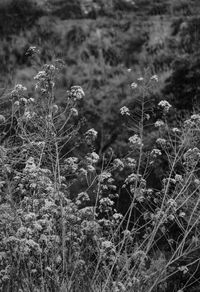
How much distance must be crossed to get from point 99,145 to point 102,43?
9306mm

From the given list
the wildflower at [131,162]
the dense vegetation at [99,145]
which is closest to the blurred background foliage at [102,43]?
the dense vegetation at [99,145]

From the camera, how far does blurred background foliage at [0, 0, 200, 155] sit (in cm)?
2530

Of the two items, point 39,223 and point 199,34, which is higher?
point 39,223

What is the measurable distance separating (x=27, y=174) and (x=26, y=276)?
116cm

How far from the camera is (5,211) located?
255 inches

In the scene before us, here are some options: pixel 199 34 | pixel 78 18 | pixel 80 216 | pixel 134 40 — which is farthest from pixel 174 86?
pixel 80 216

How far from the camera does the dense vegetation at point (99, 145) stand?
6332 mm

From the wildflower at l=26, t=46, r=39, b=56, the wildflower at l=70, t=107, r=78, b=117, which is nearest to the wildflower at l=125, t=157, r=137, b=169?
the wildflower at l=70, t=107, r=78, b=117

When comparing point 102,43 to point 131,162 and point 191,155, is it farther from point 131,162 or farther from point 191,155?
point 191,155

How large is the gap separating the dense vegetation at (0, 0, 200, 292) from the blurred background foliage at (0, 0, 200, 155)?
0.08 m

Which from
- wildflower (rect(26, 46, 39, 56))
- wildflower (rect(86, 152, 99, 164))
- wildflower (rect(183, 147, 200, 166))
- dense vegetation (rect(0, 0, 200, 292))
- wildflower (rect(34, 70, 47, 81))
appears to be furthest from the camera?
wildflower (rect(86, 152, 99, 164))

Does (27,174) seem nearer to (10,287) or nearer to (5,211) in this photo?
(5,211)

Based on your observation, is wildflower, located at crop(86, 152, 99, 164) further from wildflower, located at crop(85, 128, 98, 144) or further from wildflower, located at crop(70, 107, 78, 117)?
wildflower, located at crop(70, 107, 78, 117)

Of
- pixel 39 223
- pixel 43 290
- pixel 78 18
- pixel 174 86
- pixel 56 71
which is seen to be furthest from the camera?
pixel 78 18
